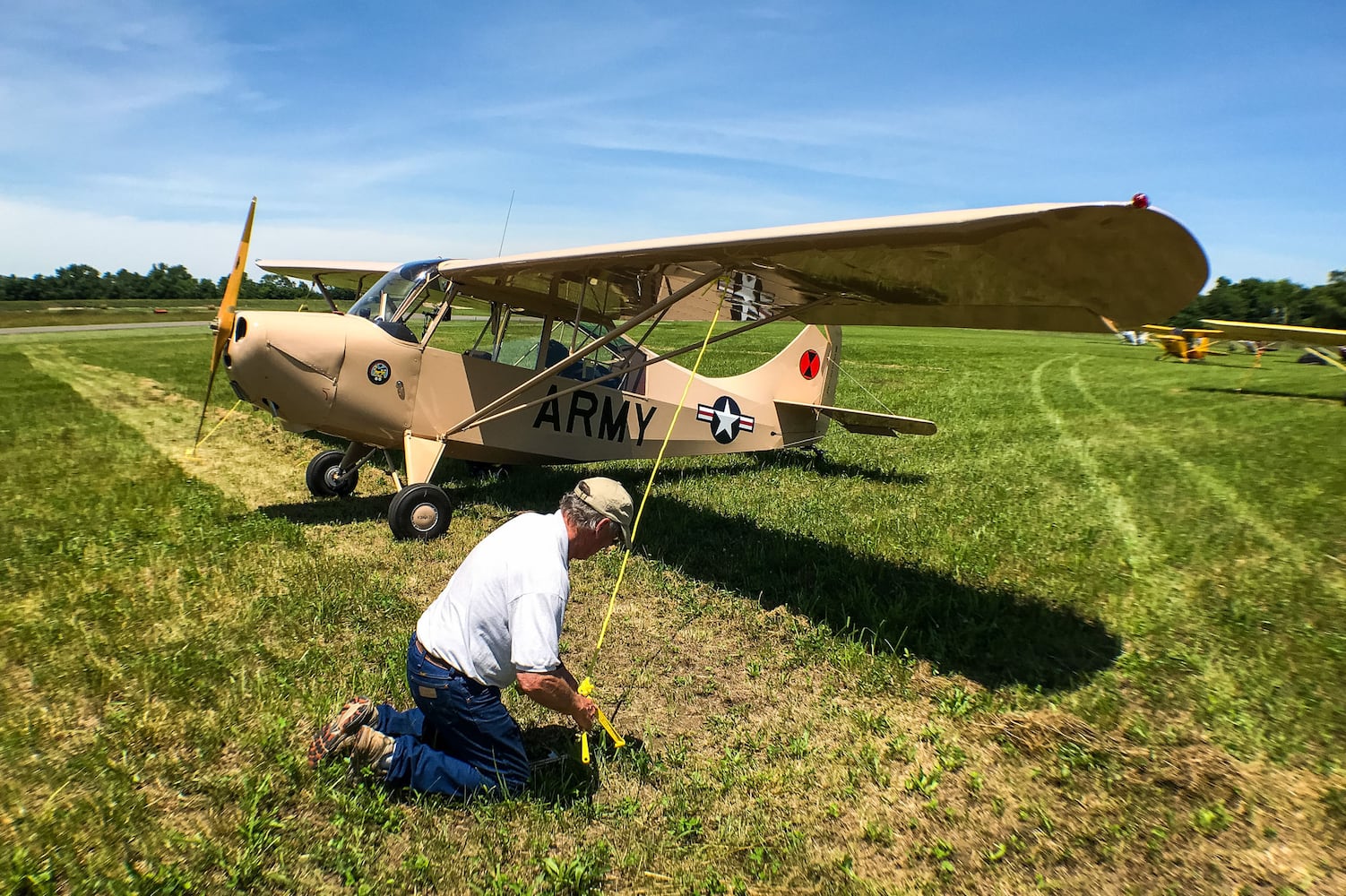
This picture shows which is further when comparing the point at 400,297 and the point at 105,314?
the point at 105,314

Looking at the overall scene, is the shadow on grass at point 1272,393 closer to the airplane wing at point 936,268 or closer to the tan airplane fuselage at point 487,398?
the tan airplane fuselage at point 487,398

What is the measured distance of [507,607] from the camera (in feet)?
9.31

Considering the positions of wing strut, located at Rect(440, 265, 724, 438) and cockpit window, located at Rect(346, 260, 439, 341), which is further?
cockpit window, located at Rect(346, 260, 439, 341)

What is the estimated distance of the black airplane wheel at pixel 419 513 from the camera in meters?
6.35

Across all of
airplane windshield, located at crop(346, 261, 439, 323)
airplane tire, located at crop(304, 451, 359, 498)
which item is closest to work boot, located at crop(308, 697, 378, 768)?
airplane windshield, located at crop(346, 261, 439, 323)

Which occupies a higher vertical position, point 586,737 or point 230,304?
point 230,304

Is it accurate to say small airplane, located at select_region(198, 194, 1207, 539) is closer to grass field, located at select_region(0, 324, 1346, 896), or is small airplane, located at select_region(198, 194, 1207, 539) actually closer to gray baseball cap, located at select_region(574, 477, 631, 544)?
grass field, located at select_region(0, 324, 1346, 896)

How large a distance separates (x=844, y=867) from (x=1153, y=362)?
120ft

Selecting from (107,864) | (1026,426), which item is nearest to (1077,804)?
(107,864)

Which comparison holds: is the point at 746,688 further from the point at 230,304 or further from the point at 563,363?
the point at 230,304

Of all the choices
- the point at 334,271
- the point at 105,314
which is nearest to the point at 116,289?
the point at 105,314

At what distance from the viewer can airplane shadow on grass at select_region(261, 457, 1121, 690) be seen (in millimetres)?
4504

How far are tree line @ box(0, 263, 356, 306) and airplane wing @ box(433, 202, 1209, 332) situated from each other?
86.7 m

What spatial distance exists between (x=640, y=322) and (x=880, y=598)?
2.92 metres
